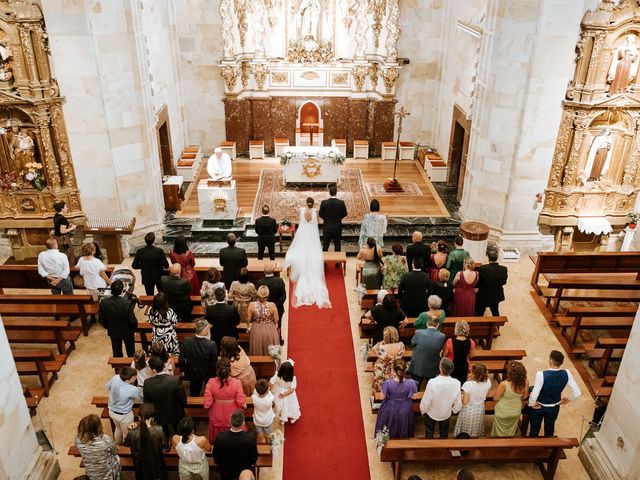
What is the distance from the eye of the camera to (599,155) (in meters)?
11.2

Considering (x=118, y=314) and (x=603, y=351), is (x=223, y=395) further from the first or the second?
(x=603, y=351)

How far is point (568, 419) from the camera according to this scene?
7.35m

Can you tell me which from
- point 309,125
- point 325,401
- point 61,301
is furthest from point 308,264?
point 309,125

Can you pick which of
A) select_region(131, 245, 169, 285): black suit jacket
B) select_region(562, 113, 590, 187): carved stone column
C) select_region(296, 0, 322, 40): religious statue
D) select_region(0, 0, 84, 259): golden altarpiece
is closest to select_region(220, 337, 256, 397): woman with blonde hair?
select_region(131, 245, 169, 285): black suit jacket

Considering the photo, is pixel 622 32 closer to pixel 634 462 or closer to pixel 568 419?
pixel 568 419

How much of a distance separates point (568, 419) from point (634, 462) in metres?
1.45

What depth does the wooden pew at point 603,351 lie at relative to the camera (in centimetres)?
774

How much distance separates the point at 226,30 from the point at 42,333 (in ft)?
30.5

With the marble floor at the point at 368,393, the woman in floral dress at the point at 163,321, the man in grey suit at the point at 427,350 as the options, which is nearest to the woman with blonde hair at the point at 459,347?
the man in grey suit at the point at 427,350

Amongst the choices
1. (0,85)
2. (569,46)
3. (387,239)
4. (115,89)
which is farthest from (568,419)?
(0,85)

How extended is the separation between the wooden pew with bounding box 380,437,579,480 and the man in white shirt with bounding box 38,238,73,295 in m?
5.60

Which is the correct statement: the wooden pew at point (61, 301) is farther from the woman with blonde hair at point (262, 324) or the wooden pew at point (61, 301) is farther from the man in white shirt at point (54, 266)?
the woman with blonde hair at point (262, 324)

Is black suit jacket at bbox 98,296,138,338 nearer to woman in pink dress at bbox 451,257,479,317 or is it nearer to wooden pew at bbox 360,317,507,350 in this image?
wooden pew at bbox 360,317,507,350

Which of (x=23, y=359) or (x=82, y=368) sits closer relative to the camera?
(x=23, y=359)
